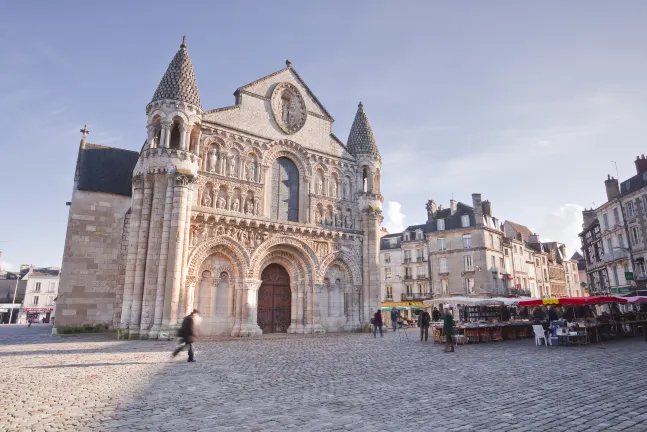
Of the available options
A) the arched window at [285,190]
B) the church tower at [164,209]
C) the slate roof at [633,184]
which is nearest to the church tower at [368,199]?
the arched window at [285,190]

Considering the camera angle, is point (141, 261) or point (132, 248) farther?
point (132, 248)

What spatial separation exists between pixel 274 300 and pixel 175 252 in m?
6.19

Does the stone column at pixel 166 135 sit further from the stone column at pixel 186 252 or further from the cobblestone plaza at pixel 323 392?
the cobblestone plaza at pixel 323 392

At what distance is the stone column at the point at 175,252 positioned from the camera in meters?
16.2

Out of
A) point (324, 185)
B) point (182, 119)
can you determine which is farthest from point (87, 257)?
point (324, 185)

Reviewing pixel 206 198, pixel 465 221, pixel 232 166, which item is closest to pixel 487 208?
pixel 465 221

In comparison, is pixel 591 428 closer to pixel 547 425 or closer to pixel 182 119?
pixel 547 425

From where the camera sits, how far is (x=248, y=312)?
736 inches

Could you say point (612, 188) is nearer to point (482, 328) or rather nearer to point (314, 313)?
point (482, 328)

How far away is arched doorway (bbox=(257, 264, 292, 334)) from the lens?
66.6 feet

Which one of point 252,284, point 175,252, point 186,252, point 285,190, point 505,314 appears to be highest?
point 285,190

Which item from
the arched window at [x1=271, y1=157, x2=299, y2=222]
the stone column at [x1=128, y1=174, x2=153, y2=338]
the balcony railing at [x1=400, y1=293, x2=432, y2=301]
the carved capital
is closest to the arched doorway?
the carved capital

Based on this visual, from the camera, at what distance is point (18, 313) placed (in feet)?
182

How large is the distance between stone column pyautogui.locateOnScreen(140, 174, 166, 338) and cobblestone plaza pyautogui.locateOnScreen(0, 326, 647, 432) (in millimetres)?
4642
